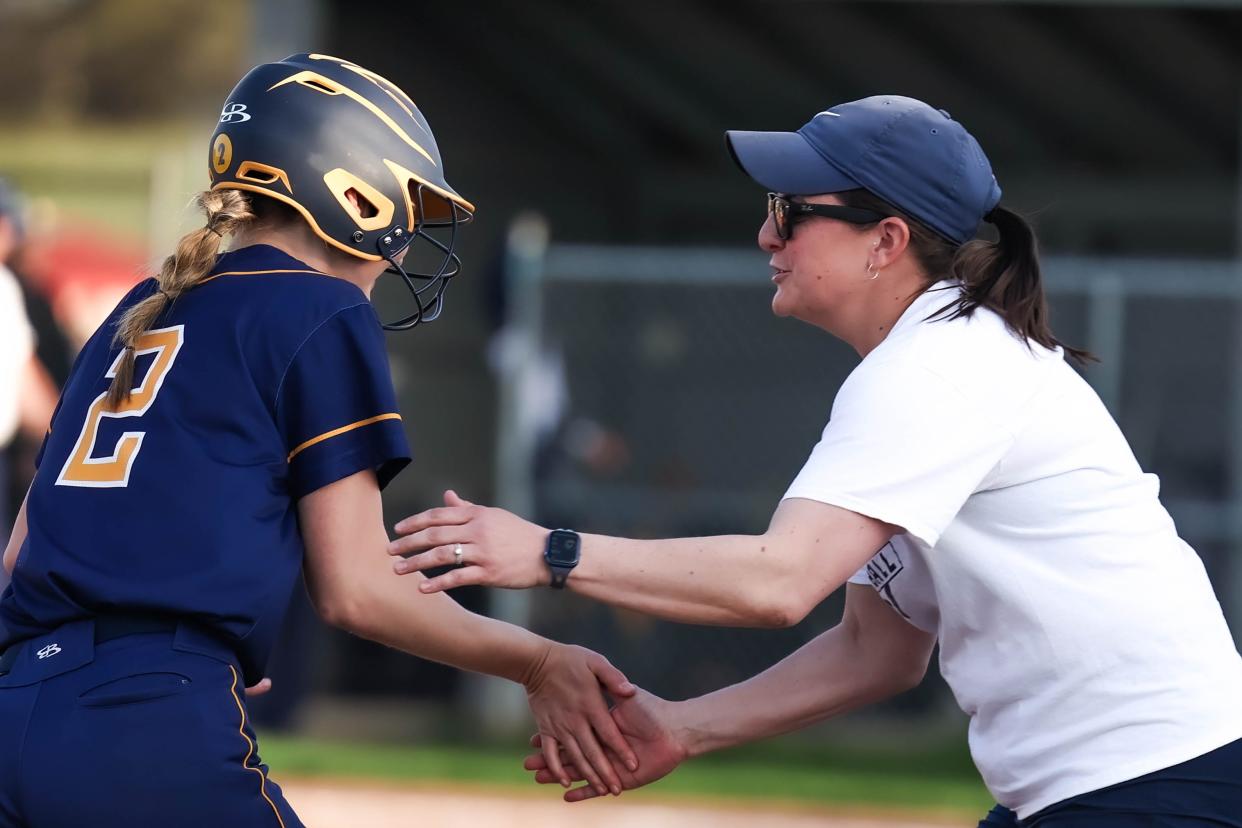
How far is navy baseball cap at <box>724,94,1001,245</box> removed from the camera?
342cm

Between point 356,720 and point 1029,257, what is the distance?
8.02 m

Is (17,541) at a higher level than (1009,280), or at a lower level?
lower

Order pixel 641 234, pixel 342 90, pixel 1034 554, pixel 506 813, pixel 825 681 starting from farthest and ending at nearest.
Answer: pixel 641 234 < pixel 506 813 < pixel 825 681 < pixel 342 90 < pixel 1034 554

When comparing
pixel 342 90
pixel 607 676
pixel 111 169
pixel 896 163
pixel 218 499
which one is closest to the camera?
pixel 218 499

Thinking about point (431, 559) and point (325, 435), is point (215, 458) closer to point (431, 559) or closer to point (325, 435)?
point (325, 435)

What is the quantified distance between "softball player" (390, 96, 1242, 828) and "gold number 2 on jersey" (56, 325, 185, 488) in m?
0.46

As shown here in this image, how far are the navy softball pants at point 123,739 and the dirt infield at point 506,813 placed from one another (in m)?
4.06

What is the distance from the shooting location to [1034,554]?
3189 mm

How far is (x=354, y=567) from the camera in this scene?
3014mm

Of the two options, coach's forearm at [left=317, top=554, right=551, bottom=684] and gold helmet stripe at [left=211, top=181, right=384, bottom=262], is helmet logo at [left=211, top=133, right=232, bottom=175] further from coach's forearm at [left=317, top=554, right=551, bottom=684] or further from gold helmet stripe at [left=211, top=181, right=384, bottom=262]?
coach's forearm at [left=317, top=554, right=551, bottom=684]

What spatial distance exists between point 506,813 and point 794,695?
141 inches

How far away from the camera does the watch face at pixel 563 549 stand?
3072 mm

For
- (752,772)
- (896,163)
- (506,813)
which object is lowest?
(752,772)

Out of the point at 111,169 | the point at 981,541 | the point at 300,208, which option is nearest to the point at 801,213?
the point at 981,541
